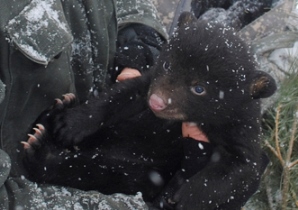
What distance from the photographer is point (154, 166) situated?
214 centimetres

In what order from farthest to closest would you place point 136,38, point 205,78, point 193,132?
1. point 136,38
2. point 193,132
3. point 205,78

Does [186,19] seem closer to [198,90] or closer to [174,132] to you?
[198,90]

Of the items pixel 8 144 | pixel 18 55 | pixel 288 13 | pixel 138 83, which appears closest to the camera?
pixel 18 55

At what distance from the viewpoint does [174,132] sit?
7.13 ft

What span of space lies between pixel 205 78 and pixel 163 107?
18 cm

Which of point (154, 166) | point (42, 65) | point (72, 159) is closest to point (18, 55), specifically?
point (42, 65)

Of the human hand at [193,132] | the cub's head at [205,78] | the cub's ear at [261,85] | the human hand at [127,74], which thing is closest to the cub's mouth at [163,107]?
the cub's head at [205,78]

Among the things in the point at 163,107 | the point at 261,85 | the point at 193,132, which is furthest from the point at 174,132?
the point at 261,85

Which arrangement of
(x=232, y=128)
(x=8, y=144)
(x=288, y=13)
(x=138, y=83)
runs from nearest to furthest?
(x=8, y=144), (x=232, y=128), (x=138, y=83), (x=288, y=13)

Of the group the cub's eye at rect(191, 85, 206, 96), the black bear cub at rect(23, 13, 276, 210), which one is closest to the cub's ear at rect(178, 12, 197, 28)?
the black bear cub at rect(23, 13, 276, 210)

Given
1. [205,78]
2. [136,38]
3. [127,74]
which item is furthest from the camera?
[136,38]

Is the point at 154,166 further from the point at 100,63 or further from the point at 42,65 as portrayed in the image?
the point at 42,65

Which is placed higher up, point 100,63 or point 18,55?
point 18,55

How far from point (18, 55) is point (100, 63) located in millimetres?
506
